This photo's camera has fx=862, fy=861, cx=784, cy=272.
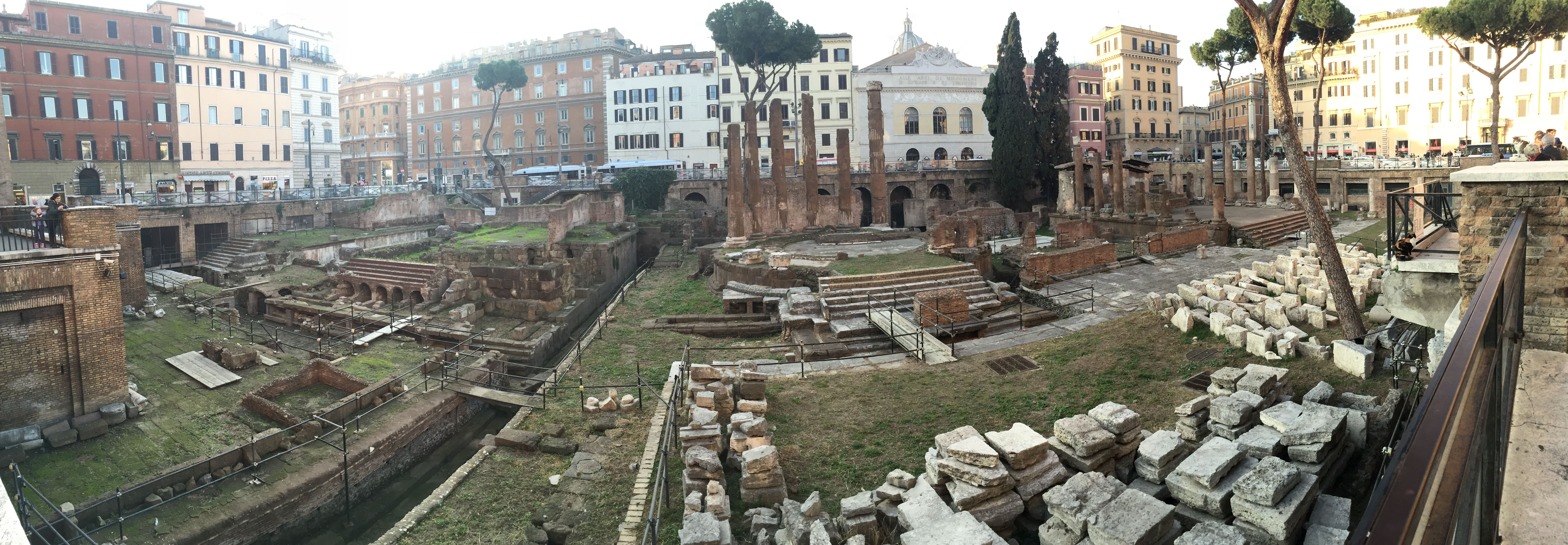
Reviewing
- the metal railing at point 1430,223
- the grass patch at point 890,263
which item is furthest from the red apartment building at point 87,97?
the metal railing at point 1430,223

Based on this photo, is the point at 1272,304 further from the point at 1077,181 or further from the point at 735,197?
the point at 1077,181

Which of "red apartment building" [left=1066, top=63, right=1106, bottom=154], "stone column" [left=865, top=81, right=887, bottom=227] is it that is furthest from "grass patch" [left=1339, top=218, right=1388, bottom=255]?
"red apartment building" [left=1066, top=63, right=1106, bottom=154]

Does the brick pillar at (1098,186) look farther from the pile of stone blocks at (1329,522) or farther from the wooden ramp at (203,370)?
the pile of stone blocks at (1329,522)

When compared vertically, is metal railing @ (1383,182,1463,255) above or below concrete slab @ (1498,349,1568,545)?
above

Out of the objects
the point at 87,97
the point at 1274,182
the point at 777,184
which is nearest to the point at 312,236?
the point at 87,97

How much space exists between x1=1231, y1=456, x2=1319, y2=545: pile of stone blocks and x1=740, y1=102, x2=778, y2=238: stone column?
3029 cm

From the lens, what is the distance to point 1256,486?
22.5 feet

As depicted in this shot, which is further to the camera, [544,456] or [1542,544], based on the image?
[544,456]

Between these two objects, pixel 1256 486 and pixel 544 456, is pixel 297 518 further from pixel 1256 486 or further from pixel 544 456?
pixel 1256 486

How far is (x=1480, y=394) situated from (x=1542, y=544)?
1185 mm

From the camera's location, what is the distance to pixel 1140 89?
7269 cm

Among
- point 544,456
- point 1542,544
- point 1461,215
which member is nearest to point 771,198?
point 544,456

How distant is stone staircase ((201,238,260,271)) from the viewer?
1400 inches

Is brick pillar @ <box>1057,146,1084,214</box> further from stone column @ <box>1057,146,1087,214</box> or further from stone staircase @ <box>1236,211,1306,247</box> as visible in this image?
stone staircase @ <box>1236,211,1306,247</box>
